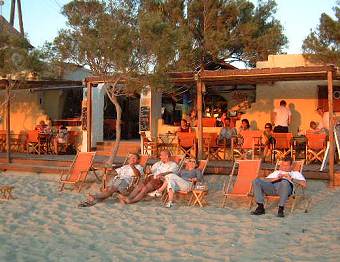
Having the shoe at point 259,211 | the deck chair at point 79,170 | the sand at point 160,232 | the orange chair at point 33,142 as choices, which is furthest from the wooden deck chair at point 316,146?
the orange chair at point 33,142

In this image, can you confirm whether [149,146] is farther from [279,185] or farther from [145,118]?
[279,185]

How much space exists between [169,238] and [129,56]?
4400 mm

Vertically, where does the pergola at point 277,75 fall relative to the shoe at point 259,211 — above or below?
above

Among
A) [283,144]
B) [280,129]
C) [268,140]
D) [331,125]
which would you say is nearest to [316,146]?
[283,144]

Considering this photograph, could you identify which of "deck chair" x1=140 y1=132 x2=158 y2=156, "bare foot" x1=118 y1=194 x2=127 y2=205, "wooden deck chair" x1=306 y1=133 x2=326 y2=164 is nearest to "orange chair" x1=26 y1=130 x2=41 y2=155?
"deck chair" x1=140 y1=132 x2=158 y2=156

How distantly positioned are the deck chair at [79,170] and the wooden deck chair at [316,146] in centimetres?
447

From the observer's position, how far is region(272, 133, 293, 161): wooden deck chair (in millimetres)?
11523

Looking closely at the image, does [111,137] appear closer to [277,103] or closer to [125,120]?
[125,120]

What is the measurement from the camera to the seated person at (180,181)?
327 inches

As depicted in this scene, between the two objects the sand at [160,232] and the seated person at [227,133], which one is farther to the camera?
the seated person at [227,133]

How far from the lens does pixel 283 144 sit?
1165cm

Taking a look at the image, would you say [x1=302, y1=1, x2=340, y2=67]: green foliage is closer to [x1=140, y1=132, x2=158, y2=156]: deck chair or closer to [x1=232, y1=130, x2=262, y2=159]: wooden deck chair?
[x1=232, y1=130, x2=262, y2=159]: wooden deck chair

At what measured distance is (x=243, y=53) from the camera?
57.6 feet

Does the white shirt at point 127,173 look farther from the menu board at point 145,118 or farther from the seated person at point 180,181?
the menu board at point 145,118
